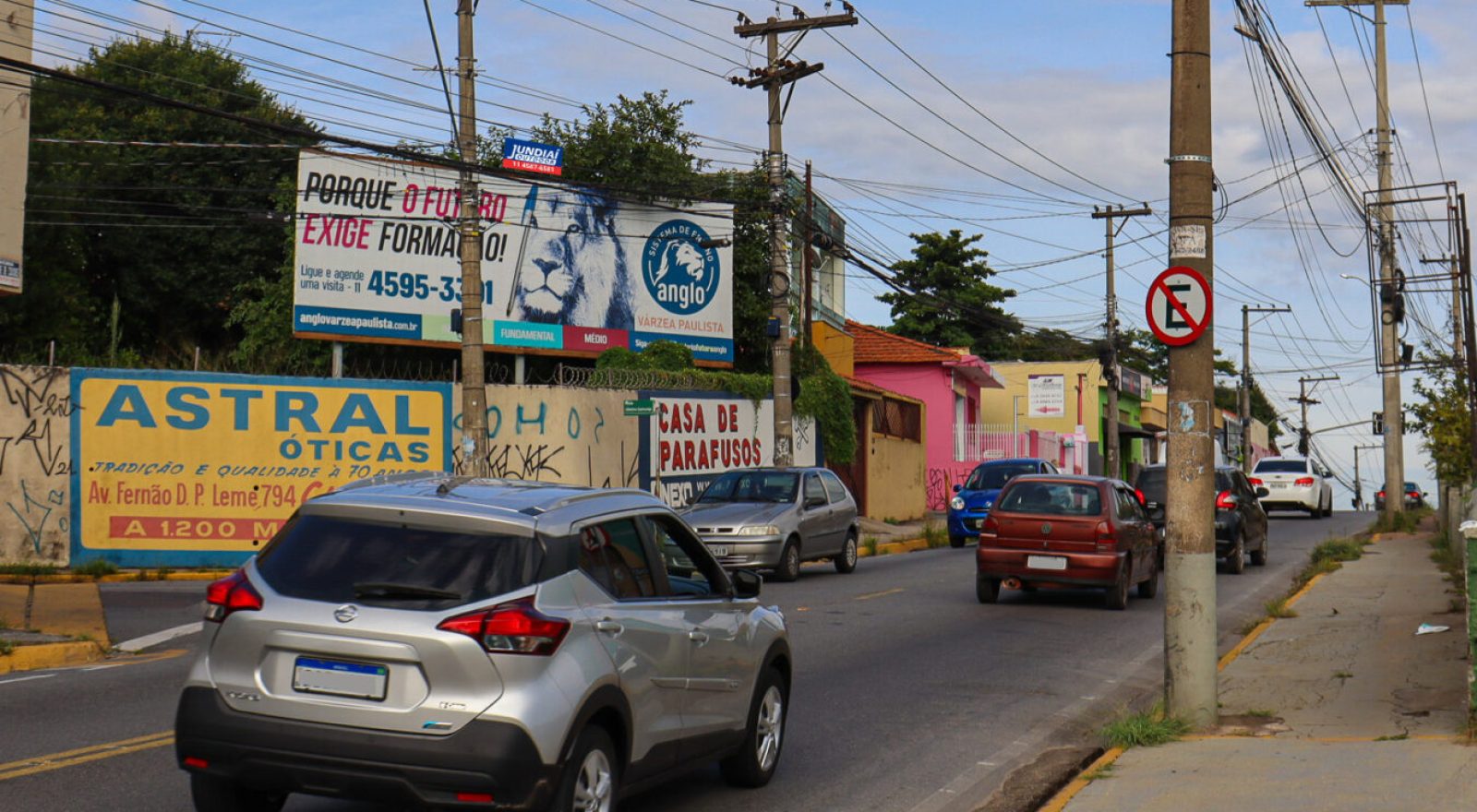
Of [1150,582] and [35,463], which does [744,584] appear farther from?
[35,463]

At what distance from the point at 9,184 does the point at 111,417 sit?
11.7 ft

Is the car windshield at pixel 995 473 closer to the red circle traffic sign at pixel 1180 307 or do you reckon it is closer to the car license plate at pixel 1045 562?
the car license plate at pixel 1045 562

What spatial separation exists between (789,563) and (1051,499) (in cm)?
430

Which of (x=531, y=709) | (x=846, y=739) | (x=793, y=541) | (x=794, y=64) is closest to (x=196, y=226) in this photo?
(x=794, y=64)

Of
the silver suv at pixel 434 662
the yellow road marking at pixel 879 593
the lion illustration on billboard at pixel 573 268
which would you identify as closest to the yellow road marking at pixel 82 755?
the silver suv at pixel 434 662

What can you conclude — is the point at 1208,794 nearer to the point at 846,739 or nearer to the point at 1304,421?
the point at 846,739

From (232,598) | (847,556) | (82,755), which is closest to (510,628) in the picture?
(232,598)

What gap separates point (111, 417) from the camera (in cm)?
2136

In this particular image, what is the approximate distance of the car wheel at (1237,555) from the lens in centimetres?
2286

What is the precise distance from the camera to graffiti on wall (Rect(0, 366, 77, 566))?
20406 mm

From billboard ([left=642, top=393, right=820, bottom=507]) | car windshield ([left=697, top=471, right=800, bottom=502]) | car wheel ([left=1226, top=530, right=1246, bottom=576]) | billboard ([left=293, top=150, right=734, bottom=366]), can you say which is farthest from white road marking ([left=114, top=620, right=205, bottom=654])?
billboard ([left=293, top=150, right=734, bottom=366])

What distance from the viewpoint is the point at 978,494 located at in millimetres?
30703

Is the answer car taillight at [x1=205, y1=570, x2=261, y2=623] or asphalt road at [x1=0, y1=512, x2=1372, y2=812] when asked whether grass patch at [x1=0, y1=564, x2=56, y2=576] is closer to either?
asphalt road at [x1=0, y1=512, x2=1372, y2=812]

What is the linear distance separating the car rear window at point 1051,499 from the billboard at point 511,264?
14.5 m
